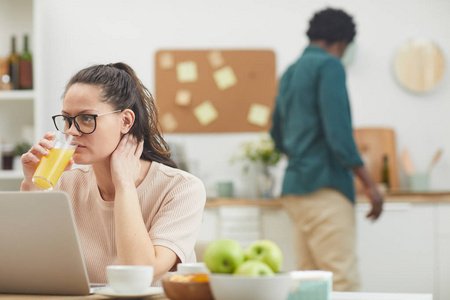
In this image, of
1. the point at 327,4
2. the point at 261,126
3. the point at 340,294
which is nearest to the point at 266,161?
the point at 261,126

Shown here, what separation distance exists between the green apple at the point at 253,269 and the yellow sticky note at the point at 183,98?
10.3 feet

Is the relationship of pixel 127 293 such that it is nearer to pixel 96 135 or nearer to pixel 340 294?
pixel 340 294

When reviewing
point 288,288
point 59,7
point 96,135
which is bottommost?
point 288,288

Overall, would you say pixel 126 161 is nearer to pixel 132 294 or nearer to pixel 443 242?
pixel 132 294

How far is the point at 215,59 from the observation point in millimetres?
4004

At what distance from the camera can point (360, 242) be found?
353 centimetres

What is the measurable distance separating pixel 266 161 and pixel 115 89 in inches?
90.0

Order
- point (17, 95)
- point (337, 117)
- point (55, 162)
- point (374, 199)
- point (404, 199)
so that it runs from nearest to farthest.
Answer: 1. point (55, 162)
2. point (337, 117)
3. point (374, 199)
4. point (404, 199)
5. point (17, 95)

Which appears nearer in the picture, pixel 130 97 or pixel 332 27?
pixel 130 97

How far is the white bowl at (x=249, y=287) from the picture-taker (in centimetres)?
85

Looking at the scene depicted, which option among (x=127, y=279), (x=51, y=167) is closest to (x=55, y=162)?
(x=51, y=167)

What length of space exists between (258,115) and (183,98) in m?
0.48

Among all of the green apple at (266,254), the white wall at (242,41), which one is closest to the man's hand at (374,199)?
the white wall at (242,41)

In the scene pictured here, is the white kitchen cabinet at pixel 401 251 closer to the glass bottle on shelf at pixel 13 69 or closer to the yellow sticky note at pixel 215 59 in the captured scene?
the yellow sticky note at pixel 215 59
